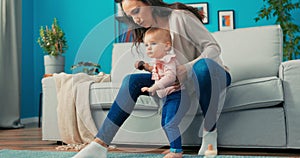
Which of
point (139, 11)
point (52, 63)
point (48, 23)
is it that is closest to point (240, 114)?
point (139, 11)

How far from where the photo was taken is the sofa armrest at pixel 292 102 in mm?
2148

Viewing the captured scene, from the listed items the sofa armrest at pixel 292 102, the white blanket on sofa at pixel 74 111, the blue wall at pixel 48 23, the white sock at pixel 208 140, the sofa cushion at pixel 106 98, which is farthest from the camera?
the blue wall at pixel 48 23

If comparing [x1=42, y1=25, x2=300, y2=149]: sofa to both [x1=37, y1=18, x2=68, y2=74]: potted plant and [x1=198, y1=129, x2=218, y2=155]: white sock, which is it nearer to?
[x1=198, y1=129, x2=218, y2=155]: white sock

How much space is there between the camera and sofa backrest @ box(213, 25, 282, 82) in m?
2.60

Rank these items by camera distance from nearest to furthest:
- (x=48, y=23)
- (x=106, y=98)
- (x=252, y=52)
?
(x=106, y=98) < (x=252, y=52) < (x=48, y=23)

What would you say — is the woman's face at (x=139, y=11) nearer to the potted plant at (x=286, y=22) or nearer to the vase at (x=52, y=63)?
the vase at (x=52, y=63)

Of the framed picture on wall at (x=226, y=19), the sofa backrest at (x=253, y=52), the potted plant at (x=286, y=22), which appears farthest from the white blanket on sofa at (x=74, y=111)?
the framed picture on wall at (x=226, y=19)

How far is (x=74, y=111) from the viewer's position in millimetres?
2553

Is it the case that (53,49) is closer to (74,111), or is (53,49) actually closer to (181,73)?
(74,111)

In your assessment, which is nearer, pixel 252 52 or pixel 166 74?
pixel 166 74

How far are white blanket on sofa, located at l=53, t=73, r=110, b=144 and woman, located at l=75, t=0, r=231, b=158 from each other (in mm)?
597

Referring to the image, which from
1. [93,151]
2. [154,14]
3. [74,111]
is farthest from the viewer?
[74,111]

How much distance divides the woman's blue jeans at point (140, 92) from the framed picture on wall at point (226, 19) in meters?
2.50

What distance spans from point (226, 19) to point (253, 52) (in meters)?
1.85
